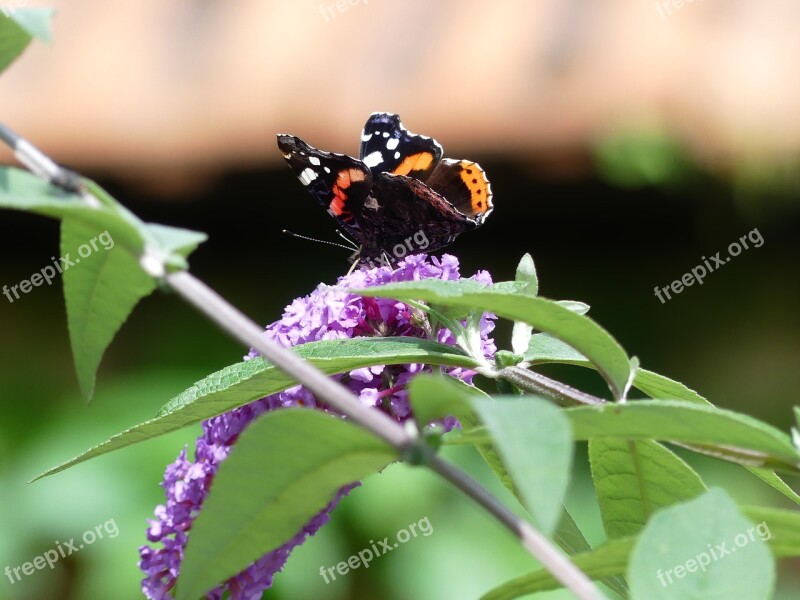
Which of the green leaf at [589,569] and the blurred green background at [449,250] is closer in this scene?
the green leaf at [589,569]

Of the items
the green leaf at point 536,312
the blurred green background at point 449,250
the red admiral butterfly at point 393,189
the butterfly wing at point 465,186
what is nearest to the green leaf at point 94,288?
the green leaf at point 536,312

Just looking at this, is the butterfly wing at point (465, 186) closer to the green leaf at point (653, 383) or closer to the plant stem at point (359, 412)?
the green leaf at point (653, 383)

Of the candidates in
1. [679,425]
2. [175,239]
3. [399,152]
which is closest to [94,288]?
[175,239]

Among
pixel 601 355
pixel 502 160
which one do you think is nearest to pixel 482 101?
pixel 502 160

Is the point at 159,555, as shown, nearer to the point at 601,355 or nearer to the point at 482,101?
the point at 601,355

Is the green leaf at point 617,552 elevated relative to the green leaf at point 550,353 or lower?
lower

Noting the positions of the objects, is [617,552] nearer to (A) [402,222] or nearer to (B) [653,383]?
(B) [653,383]

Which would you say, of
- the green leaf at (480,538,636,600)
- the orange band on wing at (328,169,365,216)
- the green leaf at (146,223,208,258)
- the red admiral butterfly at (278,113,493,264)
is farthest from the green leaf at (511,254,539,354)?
the orange band on wing at (328,169,365,216)
